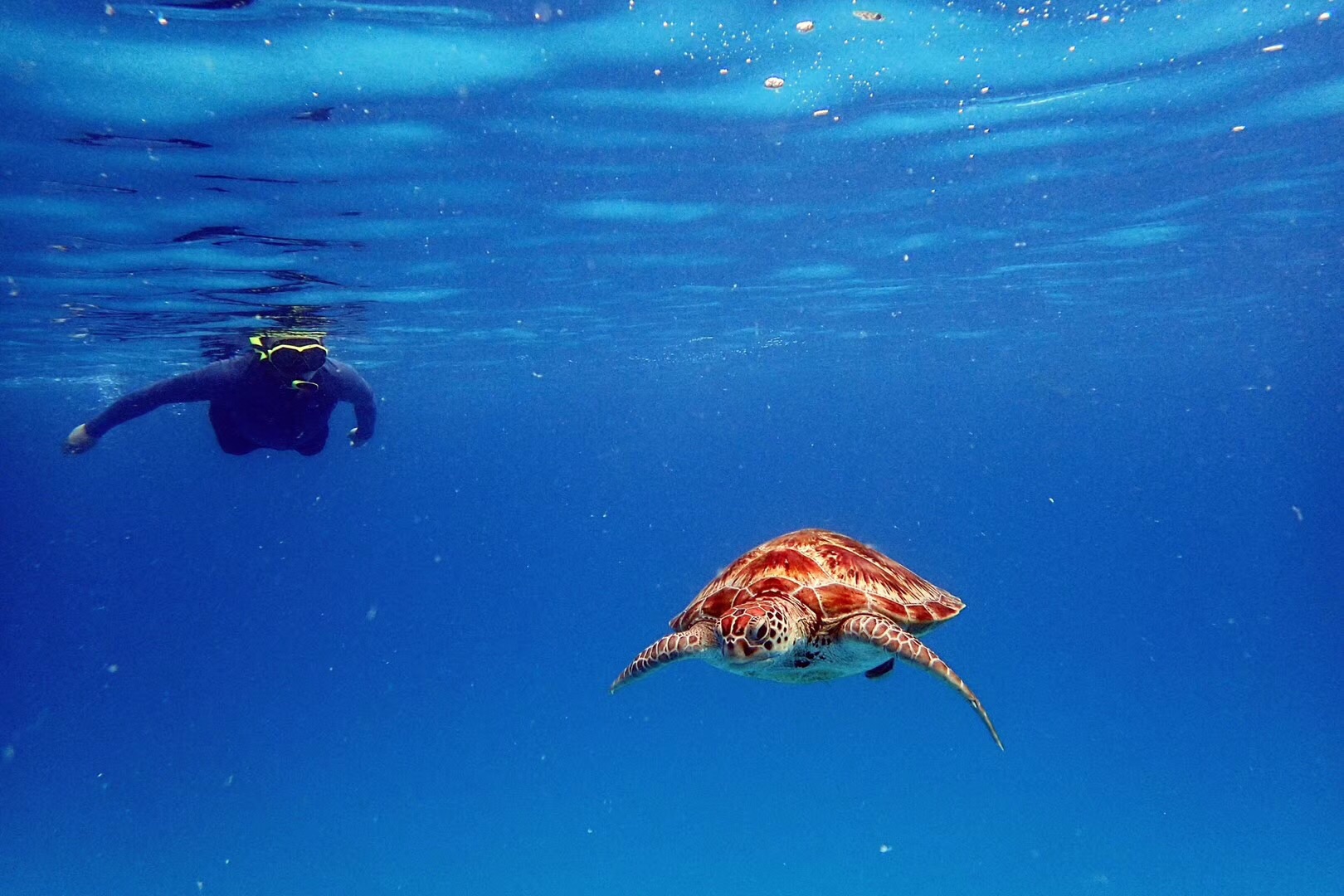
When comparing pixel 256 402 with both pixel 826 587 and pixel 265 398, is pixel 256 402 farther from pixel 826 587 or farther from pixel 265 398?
pixel 826 587

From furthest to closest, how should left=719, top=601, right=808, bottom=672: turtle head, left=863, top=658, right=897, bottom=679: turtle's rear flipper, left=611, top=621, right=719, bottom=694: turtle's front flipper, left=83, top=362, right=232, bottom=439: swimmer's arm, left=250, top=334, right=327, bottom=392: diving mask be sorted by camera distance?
left=83, top=362, right=232, bottom=439: swimmer's arm → left=250, top=334, right=327, bottom=392: diving mask → left=863, top=658, right=897, bottom=679: turtle's rear flipper → left=611, top=621, right=719, bottom=694: turtle's front flipper → left=719, top=601, right=808, bottom=672: turtle head

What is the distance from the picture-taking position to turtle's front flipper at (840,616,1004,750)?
5059 millimetres

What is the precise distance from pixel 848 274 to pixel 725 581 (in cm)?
1970

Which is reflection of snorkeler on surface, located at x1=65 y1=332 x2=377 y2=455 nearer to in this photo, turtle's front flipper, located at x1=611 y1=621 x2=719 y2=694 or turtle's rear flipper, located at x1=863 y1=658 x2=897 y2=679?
turtle's front flipper, located at x1=611 y1=621 x2=719 y2=694

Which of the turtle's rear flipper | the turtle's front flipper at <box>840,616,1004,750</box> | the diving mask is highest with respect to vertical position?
the diving mask

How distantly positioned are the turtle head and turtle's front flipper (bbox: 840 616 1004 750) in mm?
393

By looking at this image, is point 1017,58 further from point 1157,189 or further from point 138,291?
point 138,291

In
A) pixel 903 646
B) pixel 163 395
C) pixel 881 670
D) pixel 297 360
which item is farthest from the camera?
pixel 163 395

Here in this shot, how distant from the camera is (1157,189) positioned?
1791 centimetres

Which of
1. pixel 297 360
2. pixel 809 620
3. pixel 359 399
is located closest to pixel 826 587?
pixel 809 620

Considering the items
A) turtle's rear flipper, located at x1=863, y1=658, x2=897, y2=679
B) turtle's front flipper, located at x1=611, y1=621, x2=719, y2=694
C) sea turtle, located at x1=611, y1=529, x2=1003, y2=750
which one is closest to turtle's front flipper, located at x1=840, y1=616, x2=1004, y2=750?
sea turtle, located at x1=611, y1=529, x2=1003, y2=750

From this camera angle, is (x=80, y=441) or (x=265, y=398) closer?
(x=80, y=441)

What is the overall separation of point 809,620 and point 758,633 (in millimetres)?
850

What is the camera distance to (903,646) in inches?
201
